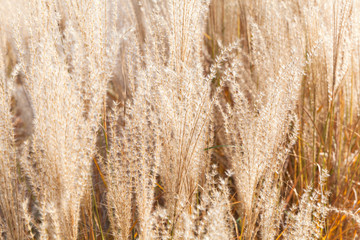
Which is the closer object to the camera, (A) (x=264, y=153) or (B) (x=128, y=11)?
(A) (x=264, y=153)

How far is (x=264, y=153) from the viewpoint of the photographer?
1118 mm

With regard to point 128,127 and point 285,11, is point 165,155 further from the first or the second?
point 285,11

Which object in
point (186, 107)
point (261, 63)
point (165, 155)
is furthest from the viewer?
point (261, 63)

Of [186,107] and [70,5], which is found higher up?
[70,5]

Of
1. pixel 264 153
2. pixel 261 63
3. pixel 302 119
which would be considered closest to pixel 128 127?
pixel 264 153

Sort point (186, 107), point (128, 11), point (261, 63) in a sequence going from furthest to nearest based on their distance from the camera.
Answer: point (128, 11)
point (261, 63)
point (186, 107)

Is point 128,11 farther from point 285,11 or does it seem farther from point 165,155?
point 165,155

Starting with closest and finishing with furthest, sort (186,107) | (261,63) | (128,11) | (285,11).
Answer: (186,107)
(261,63)
(285,11)
(128,11)

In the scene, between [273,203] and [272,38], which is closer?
[273,203]

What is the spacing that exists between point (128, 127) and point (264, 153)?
553 millimetres

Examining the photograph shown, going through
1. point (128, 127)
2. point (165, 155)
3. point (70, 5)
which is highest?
point (70, 5)

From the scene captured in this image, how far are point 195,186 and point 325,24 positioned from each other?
1209mm

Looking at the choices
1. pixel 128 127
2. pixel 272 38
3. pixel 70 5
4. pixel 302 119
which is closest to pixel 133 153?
pixel 128 127

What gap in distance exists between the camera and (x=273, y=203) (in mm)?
1266
